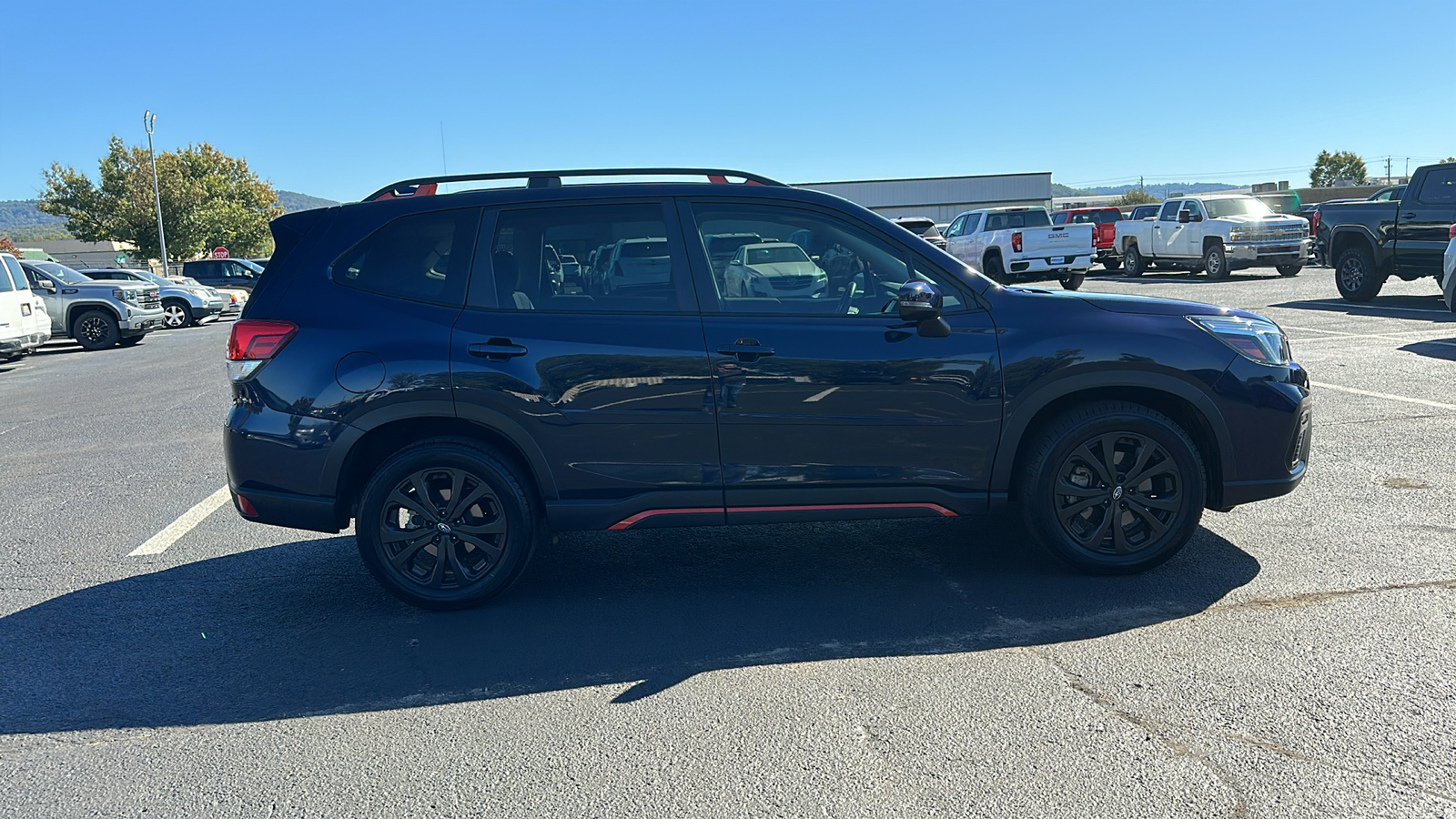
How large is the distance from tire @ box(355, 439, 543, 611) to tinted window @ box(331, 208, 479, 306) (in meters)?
0.66

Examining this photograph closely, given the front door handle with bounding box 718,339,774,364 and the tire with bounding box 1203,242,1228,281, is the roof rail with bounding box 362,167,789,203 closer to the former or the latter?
the front door handle with bounding box 718,339,774,364

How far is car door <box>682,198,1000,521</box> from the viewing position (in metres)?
4.67

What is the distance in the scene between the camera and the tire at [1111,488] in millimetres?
4812

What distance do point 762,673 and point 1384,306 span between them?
666 inches

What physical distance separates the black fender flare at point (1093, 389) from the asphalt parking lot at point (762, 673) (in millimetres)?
527

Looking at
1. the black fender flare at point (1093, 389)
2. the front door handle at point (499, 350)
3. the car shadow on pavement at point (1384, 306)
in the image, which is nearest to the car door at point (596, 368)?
the front door handle at point (499, 350)

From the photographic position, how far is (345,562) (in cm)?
570

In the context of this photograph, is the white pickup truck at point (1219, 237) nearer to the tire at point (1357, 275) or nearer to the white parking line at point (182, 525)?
the tire at point (1357, 275)

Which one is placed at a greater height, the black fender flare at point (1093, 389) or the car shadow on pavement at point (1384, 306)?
the black fender flare at point (1093, 389)

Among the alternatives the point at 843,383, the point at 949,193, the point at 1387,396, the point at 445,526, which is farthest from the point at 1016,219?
the point at 949,193

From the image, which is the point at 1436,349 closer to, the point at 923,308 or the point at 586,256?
A: the point at 923,308

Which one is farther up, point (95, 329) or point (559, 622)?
point (95, 329)

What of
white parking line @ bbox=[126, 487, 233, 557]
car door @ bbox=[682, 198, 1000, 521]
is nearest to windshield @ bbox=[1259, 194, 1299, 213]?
car door @ bbox=[682, 198, 1000, 521]

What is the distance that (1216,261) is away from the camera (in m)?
24.8
